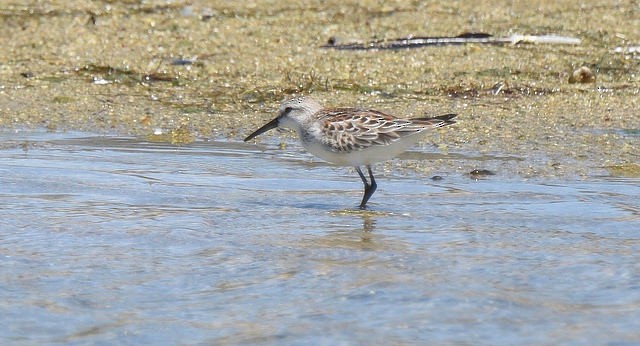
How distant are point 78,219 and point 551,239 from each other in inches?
110

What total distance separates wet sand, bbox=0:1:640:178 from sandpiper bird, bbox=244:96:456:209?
2.88 ft

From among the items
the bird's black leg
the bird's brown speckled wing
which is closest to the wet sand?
the bird's black leg

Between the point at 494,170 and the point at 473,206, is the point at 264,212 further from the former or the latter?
the point at 494,170

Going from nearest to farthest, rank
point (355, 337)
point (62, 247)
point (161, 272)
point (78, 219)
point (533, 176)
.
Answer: point (355, 337) → point (161, 272) → point (62, 247) → point (78, 219) → point (533, 176)

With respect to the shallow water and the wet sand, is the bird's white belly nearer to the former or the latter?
the shallow water

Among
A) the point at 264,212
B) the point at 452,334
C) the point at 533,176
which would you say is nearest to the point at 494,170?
the point at 533,176

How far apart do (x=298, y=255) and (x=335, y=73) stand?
5200 mm

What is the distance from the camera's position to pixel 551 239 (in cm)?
684

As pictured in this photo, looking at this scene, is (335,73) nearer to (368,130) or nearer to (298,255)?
(368,130)

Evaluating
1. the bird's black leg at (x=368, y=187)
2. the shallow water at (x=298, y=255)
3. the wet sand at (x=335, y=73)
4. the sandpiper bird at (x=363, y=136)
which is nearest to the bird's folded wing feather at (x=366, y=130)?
the sandpiper bird at (x=363, y=136)

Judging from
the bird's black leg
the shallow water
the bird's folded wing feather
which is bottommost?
the shallow water

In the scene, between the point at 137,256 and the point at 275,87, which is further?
the point at 275,87

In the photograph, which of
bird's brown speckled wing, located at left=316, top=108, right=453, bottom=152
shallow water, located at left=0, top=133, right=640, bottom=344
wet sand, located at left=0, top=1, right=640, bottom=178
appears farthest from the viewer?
wet sand, located at left=0, top=1, right=640, bottom=178

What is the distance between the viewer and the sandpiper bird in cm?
808
